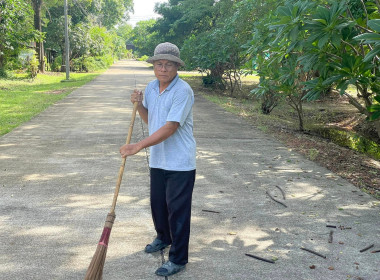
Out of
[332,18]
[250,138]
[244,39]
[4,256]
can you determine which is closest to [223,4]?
[244,39]

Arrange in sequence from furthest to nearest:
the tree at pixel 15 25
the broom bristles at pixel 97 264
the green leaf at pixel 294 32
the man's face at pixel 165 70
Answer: the tree at pixel 15 25
the green leaf at pixel 294 32
the man's face at pixel 165 70
the broom bristles at pixel 97 264

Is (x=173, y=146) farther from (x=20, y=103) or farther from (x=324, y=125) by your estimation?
(x=20, y=103)

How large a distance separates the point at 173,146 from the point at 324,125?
10625mm

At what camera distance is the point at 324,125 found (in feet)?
43.9

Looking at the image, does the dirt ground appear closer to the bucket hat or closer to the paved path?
the paved path

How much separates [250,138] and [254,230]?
499 centimetres

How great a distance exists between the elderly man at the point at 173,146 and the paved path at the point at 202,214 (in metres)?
0.35

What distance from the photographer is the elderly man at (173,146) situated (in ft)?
11.3

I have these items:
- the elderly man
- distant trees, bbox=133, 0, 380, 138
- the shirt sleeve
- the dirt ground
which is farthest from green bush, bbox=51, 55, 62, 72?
the shirt sleeve

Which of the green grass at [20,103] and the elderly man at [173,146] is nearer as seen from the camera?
the elderly man at [173,146]

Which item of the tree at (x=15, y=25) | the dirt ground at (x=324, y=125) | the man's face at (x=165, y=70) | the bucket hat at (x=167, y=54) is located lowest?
the dirt ground at (x=324, y=125)

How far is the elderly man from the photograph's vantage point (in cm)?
343

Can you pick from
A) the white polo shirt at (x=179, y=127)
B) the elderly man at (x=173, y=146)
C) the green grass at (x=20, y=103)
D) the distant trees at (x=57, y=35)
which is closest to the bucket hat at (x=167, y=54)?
the elderly man at (x=173, y=146)

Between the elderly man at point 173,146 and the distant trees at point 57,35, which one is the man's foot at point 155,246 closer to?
the elderly man at point 173,146
